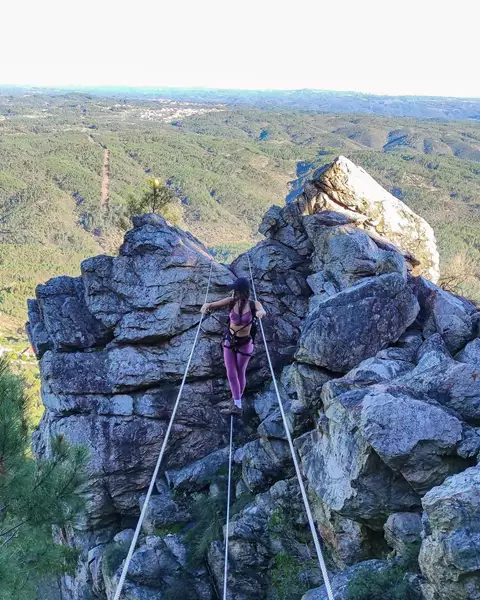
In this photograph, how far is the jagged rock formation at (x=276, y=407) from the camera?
8461mm

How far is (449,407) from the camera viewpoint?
9141 mm

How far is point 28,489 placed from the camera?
9133mm

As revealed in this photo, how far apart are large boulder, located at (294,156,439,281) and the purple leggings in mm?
7800

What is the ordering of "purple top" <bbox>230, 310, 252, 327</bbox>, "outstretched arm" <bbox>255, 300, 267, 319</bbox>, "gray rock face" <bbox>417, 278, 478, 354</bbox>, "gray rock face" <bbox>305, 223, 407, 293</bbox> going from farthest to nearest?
"gray rock face" <bbox>305, 223, 407, 293</bbox>
"gray rock face" <bbox>417, 278, 478, 354</bbox>
"purple top" <bbox>230, 310, 252, 327</bbox>
"outstretched arm" <bbox>255, 300, 267, 319</bbox>

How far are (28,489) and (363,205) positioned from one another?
13621mm

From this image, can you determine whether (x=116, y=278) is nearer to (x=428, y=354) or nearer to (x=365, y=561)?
(x=428, y=354)

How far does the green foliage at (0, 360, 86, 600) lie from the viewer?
888 centimetres

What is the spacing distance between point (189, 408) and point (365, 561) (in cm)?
852

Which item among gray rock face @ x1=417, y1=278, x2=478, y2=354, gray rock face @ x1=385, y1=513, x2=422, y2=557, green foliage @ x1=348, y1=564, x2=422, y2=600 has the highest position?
gray rock face @ x1=417, y1=278, x2=478, y2=354

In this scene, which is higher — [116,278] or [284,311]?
[116,278]

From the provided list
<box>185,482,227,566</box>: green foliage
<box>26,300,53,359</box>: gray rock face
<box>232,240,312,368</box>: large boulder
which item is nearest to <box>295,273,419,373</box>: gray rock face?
<box>185,482,227,566</box>: green foliage

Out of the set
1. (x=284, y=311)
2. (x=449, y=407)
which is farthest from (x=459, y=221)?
(x=449, y=407)

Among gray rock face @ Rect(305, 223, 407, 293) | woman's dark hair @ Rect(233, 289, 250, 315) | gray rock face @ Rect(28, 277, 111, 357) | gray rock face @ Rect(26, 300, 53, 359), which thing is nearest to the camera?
woman's dark hair @ Rect(233, 289, 250, 315)

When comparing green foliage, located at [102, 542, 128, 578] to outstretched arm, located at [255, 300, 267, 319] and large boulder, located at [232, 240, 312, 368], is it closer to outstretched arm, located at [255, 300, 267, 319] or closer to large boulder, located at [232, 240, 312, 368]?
large boulder, located at [232, 240, 312, 368]
